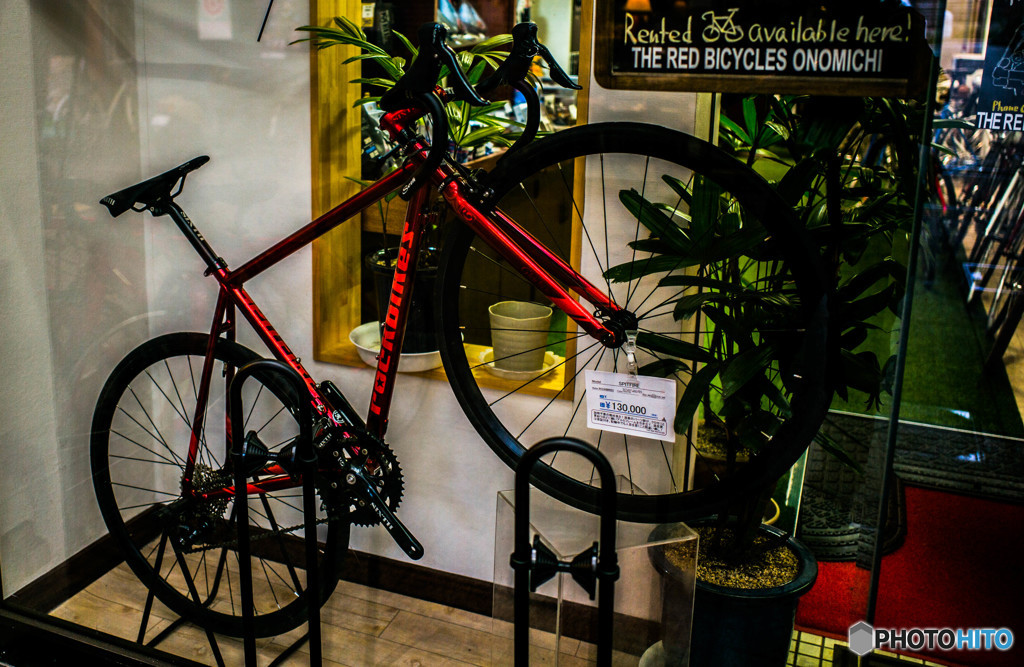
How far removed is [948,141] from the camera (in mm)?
1347

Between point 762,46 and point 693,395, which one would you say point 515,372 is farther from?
point 762,46

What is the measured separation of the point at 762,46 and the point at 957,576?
41.2 inches

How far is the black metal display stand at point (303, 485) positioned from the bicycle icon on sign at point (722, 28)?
2.99ft

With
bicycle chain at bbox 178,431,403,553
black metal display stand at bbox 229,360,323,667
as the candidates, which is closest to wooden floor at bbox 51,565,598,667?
bicycle chain at bbox 178,431,403,553

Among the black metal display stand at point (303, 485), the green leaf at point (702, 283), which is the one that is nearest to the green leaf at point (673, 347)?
the green leaf at point (702, 283)

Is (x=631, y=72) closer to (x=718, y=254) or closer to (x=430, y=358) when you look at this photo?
(x=718, y=254)

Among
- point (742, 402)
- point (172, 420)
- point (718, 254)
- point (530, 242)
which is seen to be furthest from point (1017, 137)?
point (172, 420)

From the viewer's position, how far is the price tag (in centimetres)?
163

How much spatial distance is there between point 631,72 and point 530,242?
0.37m

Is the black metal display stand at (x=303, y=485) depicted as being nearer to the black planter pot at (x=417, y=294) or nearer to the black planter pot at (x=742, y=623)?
the black planter pot at (x=417, y=294)

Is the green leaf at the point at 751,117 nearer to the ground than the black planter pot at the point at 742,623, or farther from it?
farther from it

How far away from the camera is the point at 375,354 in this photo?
1999mm

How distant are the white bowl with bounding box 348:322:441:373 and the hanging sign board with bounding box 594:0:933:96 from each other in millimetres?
781

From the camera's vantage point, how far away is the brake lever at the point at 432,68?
1.49m
